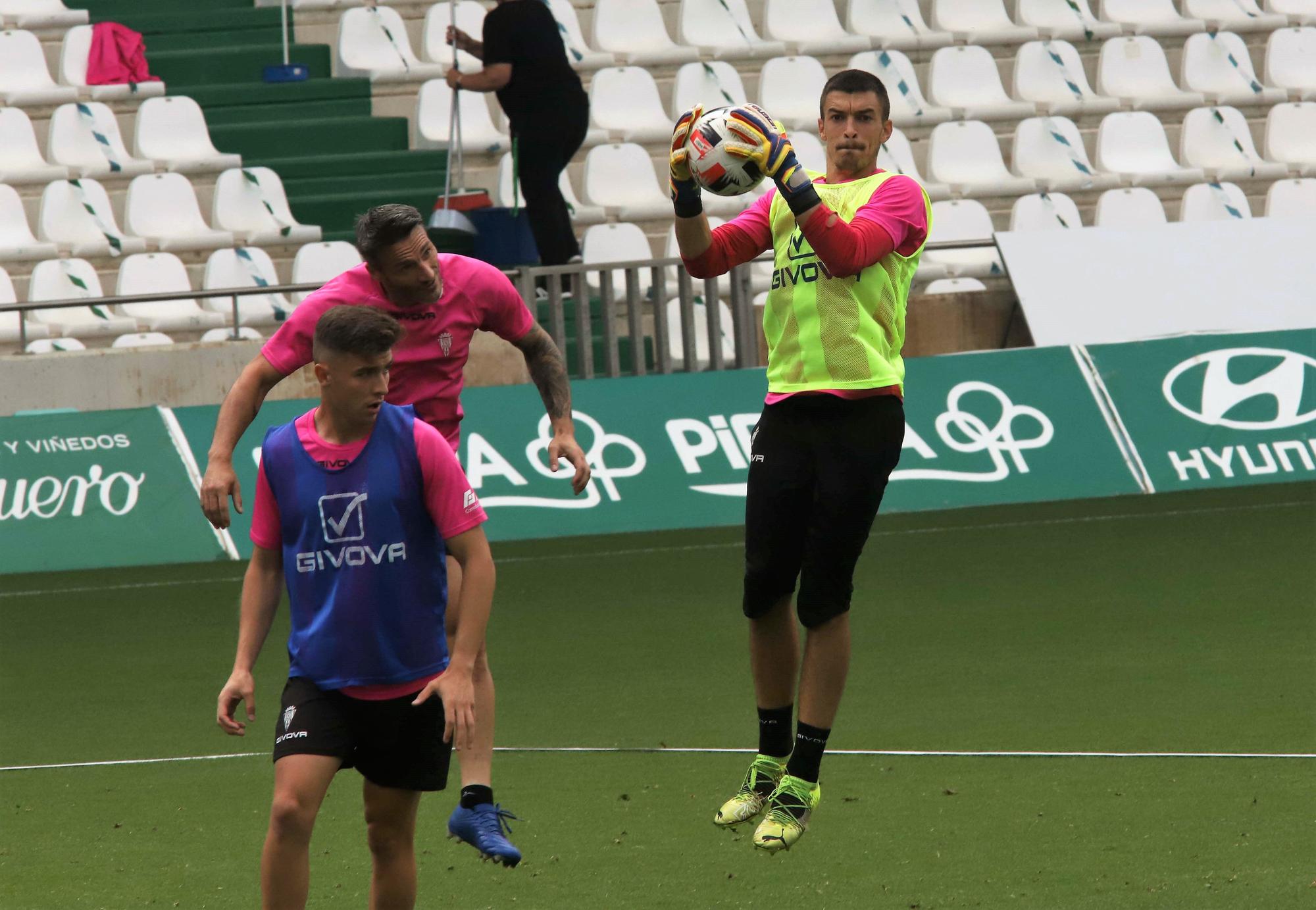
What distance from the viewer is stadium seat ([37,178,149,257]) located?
50.7 ft

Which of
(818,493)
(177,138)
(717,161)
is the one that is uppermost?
(717,161)

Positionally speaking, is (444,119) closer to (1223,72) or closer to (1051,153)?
(1051,153)

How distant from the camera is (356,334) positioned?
4.36 m

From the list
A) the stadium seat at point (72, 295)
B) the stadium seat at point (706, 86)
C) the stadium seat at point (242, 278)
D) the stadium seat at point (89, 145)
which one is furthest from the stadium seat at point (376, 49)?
the stadium seat at point (72, 295)

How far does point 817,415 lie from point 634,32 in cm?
1274

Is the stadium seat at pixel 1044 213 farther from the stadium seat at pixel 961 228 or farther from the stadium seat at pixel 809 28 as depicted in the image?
the stadium seat at pixel 809 28

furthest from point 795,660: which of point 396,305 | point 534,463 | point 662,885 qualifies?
point 534,463

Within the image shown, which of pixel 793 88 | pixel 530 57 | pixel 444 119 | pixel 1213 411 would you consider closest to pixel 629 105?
pixel 793 88

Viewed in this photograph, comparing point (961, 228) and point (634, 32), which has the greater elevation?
point (634, 32)

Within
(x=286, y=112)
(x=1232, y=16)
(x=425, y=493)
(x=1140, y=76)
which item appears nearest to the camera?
(x=425, y=493)

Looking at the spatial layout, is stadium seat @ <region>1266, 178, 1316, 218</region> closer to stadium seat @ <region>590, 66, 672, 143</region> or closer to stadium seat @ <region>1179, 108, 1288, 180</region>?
stadium seat @ <region>1179, 108, 1288, 180</region>

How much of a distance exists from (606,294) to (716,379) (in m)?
1.09

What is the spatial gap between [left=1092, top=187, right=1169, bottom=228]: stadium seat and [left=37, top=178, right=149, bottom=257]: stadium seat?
8.22 metres

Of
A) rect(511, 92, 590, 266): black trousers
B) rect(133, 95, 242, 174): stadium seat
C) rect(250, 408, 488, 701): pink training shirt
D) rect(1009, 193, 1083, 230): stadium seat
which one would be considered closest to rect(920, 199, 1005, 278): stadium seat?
rect(1009, 193, 1083, 230): stadium seat
